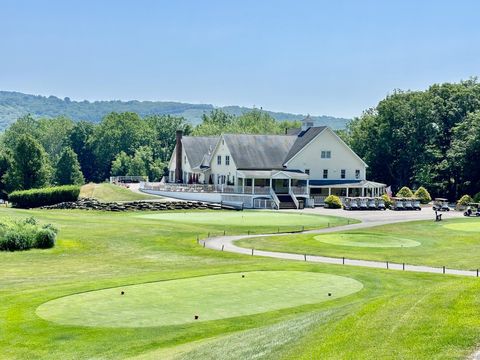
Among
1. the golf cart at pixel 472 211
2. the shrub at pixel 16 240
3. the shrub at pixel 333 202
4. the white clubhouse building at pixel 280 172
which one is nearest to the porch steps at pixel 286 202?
the white clubhouse building at pixel 280 172

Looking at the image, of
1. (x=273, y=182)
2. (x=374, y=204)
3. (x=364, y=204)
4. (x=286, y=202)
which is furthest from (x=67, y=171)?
(x=374, y=204)

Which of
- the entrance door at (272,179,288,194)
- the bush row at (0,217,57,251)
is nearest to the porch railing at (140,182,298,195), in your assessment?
the entrance door at (272,179,288,194)

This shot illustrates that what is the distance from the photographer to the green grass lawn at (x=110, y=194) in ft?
257

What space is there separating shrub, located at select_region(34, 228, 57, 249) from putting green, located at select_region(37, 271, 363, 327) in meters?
14.4

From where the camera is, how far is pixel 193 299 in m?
22.8

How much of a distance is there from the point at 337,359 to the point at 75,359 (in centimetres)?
756

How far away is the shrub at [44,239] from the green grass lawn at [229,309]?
0.72 meters

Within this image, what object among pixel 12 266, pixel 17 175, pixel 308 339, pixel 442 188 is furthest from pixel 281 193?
pixel 308 339

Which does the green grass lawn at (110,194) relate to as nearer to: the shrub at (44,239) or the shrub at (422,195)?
the shrub at (422,195)

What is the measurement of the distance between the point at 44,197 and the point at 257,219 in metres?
27.3

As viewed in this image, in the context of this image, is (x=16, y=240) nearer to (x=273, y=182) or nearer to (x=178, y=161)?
(x=273, y=182)

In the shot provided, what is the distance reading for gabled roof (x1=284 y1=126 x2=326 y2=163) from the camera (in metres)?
85.7

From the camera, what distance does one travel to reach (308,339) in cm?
1485

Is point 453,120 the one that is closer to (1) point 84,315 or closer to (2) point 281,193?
(2) point 281,193
